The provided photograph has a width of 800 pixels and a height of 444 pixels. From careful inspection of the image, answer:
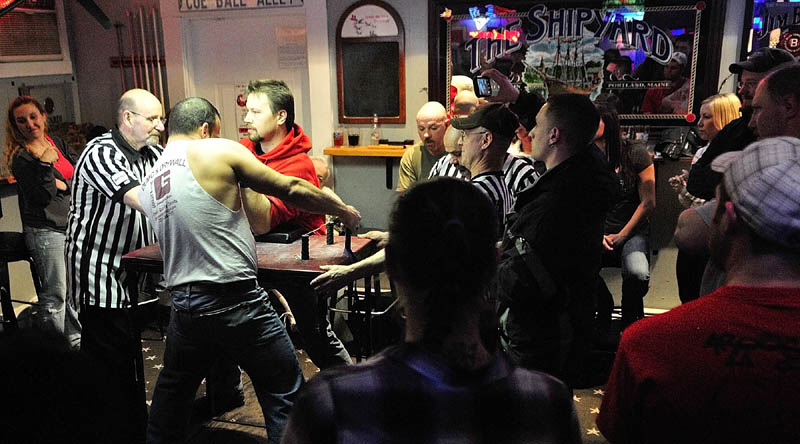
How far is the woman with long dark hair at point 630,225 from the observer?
4266 millimetres

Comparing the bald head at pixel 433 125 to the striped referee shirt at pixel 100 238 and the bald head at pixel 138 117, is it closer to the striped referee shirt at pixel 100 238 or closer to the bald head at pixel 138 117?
the bald head at pixel 138 117

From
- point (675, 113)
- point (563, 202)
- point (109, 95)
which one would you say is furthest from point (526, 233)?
point (109, 95)

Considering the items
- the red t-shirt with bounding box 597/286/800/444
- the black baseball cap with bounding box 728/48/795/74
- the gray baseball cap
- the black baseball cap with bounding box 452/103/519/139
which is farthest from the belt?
the black baseball cap with bounding box 728/48/795/74

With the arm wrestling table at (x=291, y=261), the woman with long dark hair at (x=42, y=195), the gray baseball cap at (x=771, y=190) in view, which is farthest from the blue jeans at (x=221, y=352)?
the woman with long dark hair at (x=42, y=195)

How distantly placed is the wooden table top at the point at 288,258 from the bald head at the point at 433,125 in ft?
5.14

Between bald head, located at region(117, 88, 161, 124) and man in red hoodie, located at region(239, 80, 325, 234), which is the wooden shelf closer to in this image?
man in red hoodie, located at region(239, 80, 325, 234)

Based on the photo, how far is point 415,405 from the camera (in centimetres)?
111

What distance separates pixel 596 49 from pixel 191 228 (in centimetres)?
404

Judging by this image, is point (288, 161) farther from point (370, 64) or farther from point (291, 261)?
point (370, 64)

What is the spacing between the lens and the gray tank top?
2.45 meters

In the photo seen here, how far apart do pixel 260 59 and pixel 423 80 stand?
172cm

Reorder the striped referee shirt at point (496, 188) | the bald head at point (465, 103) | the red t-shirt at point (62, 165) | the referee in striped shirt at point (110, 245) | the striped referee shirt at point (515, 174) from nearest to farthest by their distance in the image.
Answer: the striped referee shirt at point (496, 188), the striped referee shirt at point (515, 174), the referee in striped shirt at point (110, 245), the red t-shirt at point (62, 165), the bald head at point (465, 103)

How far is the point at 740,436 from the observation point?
3.91 ft

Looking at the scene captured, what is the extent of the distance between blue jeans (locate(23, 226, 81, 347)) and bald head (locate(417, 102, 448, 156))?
8.49ft
